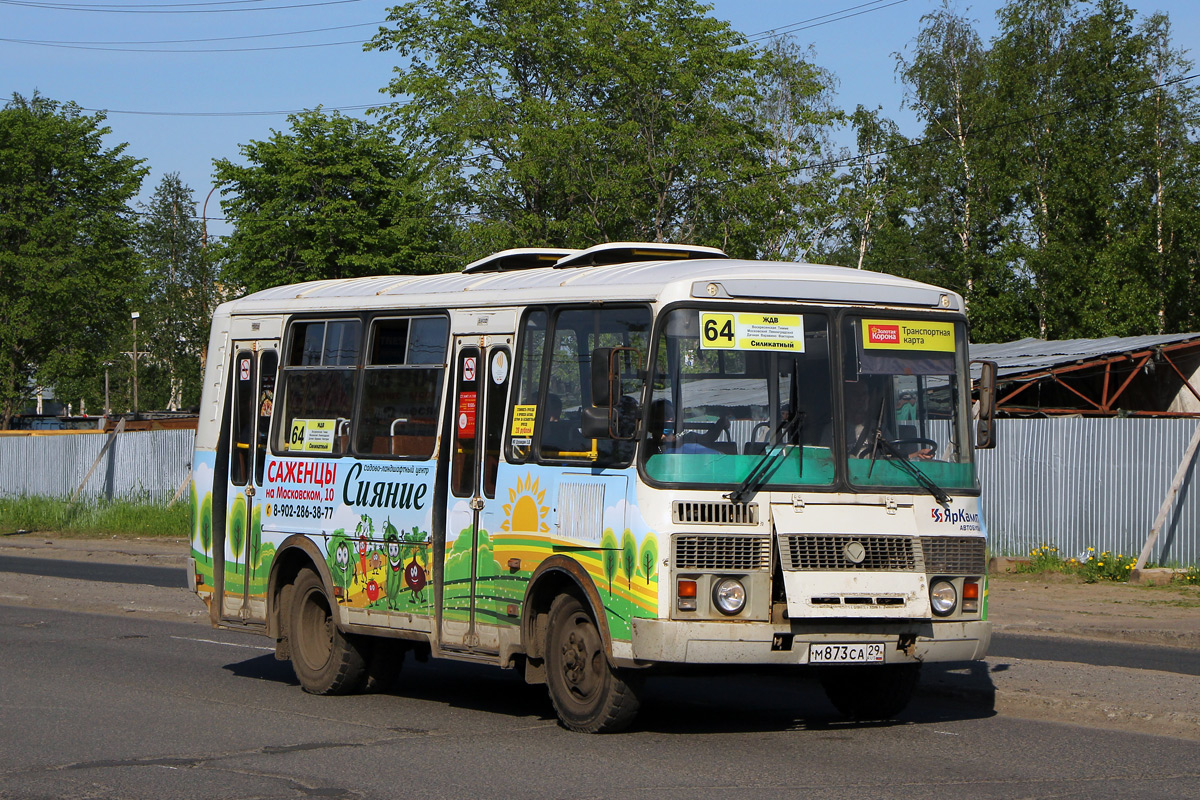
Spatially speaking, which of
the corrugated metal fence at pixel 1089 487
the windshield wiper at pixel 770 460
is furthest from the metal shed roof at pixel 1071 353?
the windshield wiper at pixel 770 460

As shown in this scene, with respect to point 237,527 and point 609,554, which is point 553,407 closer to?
point 609,554

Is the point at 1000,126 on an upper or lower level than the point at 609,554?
upper

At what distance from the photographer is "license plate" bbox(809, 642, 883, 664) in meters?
8.45

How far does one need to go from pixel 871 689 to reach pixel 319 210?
3582 cm

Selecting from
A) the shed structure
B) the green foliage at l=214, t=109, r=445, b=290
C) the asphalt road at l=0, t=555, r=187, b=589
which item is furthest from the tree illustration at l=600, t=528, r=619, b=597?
the green foliage at l=214, t=109, r=445, b=290

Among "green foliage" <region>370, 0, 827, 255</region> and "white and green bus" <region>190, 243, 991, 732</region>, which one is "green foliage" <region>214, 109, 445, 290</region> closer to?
"green foliage" <region>370, 0, 827, 255</region>

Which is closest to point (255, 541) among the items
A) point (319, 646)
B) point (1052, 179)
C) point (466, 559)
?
point (319, 646)

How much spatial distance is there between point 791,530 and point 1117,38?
47328mm

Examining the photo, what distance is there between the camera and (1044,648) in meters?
13.8

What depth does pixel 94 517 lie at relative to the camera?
3462 centimetres

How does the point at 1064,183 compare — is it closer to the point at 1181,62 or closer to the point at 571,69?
the point at 1181,62

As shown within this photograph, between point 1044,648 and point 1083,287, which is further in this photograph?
point 1083,287

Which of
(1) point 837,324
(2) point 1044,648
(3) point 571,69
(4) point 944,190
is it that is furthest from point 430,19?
(1) point 837,324

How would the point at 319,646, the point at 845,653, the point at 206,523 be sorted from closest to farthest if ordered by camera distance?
the point at 845,653, the point at 319,646, the point at 206,523
